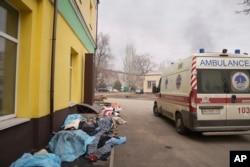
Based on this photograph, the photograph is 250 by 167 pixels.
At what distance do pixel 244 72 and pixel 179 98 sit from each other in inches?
92.5

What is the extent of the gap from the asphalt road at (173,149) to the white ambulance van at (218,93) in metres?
0.47

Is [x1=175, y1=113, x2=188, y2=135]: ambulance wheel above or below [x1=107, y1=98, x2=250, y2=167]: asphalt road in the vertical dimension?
above

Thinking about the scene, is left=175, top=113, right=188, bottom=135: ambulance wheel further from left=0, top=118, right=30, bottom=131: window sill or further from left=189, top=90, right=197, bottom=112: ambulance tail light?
left=0, top=118, right=30, bottom=131: window sill

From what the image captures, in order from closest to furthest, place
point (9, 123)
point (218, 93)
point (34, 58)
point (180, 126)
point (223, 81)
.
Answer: point (9, 123) < point (34, 58) < point (218, 93) < point (223, 81) < point (180, 126)

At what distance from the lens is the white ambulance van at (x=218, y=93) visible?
771 centimetres

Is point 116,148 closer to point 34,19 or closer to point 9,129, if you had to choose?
point 9,129

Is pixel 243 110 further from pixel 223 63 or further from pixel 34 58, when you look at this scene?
pixel 34 58

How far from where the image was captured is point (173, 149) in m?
6.89

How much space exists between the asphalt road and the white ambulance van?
474 mm

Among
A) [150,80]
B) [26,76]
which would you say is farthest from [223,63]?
[150,80]

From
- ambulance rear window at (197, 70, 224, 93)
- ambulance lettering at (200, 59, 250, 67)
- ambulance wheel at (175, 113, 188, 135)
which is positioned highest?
ambulance lettering at (200, 59, 250, 67)

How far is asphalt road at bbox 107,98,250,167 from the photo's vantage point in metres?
5.68

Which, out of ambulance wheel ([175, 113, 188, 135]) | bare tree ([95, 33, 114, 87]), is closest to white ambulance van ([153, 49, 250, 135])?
ambulance wheel ([175, 113, 188, 135])

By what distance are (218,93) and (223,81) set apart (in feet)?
1.51
